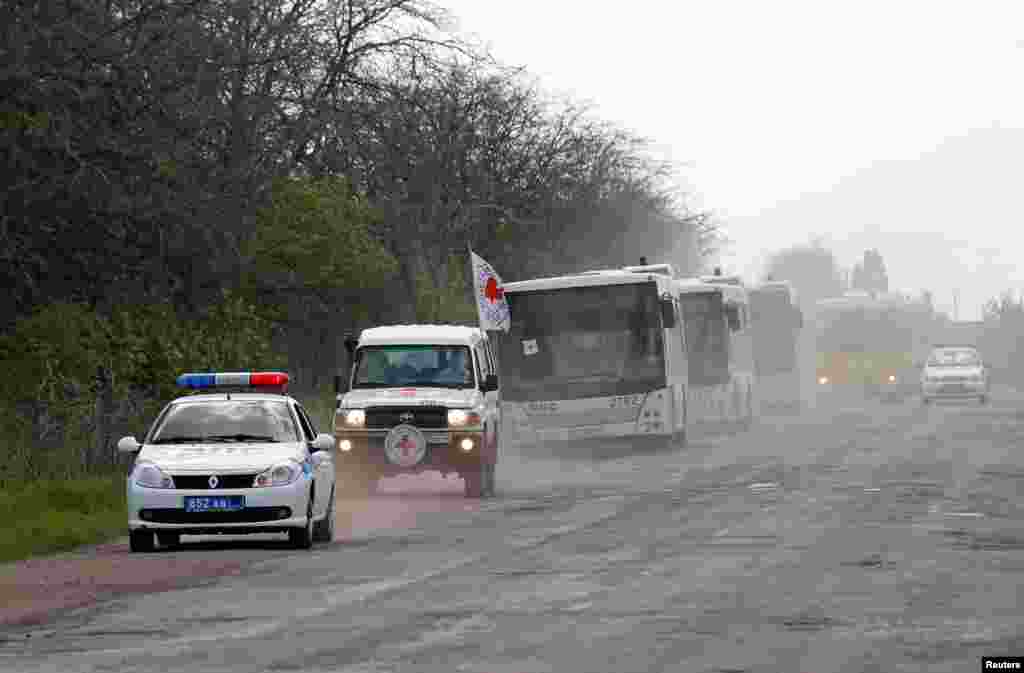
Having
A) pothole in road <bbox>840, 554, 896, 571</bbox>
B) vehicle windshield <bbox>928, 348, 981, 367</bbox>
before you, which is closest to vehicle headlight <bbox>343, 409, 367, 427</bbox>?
pothole in road <bbox>840, 554, 896, 571</bbox>

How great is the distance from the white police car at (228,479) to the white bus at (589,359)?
19664 mm

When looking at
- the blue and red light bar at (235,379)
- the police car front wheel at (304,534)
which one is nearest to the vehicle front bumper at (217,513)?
the police car front wheel at (304,534)

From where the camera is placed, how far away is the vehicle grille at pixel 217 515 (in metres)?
21.0

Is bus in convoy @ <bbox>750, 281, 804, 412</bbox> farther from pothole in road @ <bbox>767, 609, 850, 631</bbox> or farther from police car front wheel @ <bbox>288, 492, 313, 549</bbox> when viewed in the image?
pothole in road @ <bbox>767, 609, 850, 631</bbox>

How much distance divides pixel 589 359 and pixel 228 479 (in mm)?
21854

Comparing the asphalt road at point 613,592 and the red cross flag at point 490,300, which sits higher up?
the red cross flag at point 490,300

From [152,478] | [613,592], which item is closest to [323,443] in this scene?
[152,478]

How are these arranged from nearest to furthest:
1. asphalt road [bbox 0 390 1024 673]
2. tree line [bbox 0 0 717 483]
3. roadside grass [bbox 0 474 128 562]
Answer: asphalt road [bbox 0 390 1024 673]
roadside grass [bbox 0 474 128 562]
tree line [bbox 0 0 717 483]

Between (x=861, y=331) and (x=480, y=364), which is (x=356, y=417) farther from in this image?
(x=861, y=331)

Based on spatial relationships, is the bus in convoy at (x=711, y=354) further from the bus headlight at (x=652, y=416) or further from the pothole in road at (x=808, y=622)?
the pothole in road at (x=808, y=622)

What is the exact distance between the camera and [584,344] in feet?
140

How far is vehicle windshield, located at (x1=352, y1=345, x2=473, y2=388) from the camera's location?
Answer: 1209 inches

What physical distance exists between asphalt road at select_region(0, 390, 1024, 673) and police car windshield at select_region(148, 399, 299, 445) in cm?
104

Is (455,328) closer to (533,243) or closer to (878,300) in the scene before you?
(533,243)
